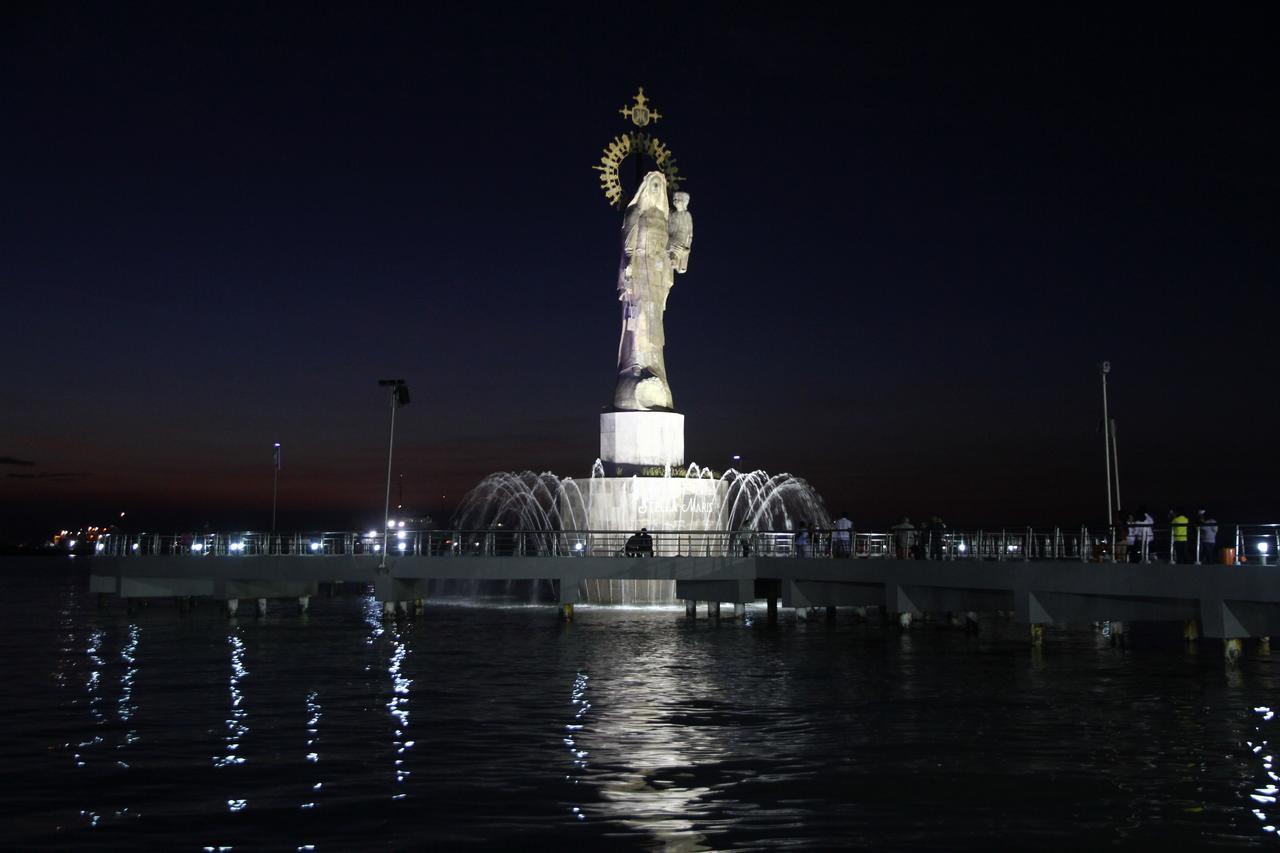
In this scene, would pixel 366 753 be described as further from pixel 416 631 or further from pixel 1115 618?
pixel 416 631

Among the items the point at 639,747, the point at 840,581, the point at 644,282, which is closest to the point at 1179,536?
the point at 840,581

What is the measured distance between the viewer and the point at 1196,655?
36812mm

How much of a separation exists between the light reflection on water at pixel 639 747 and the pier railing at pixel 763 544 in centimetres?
305

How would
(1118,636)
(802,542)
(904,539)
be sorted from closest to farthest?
(1118,636)
(904,539)
(802,542)

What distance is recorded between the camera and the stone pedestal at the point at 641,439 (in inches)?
2421

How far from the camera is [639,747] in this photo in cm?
2069

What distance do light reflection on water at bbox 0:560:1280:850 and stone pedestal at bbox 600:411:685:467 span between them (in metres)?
22.5

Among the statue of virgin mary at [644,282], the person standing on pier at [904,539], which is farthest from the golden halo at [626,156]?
the person standing on pier at [904,539]

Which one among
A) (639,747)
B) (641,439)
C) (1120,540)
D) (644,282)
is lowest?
(639,747)

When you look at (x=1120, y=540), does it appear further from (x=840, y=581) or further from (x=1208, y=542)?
(x=840, y=581)

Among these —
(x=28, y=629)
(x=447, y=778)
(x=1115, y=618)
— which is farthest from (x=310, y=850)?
(x=28, y=629)

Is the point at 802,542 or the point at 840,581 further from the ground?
the point at 802,542

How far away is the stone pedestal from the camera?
61.5 m

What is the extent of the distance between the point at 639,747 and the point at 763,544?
31.0 meters
